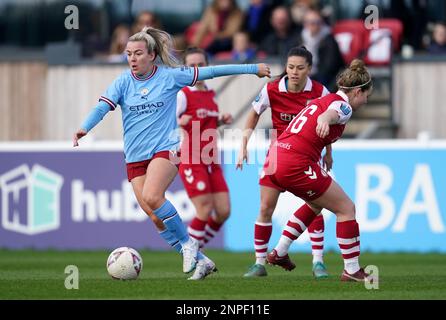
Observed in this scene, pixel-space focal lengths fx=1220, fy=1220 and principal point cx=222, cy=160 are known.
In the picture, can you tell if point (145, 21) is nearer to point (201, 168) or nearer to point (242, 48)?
point (242, 48)

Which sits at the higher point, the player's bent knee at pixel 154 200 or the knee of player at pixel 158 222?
the player's bent knee at pixel 154 200

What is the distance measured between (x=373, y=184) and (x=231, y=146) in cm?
204

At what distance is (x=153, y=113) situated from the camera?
1119cm

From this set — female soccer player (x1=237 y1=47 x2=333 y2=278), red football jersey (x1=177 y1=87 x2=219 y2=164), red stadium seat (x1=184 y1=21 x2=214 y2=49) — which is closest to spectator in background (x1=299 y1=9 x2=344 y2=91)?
red stadium seat (x1=184 y1=21 x2=214 y2=49)

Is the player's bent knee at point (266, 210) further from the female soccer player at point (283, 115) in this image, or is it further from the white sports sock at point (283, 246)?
the white sports sock at point (283, 246)

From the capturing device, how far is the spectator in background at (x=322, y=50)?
1797cm

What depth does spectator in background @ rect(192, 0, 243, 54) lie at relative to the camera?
19.8 m

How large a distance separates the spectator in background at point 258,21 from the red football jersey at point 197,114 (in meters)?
5.40

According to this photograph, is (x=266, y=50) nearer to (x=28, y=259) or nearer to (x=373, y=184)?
(x=373, y=184)

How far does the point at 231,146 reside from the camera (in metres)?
17.0

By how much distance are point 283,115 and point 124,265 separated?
2.23m

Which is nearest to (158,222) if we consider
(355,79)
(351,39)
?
(355,79)

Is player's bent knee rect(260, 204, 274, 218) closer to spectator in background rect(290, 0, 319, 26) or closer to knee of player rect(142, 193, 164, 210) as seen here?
knee of player rect(142, 193, 164, 210)

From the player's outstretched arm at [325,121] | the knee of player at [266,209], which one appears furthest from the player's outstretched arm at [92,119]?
the player's outstretched arm at [325,121]
